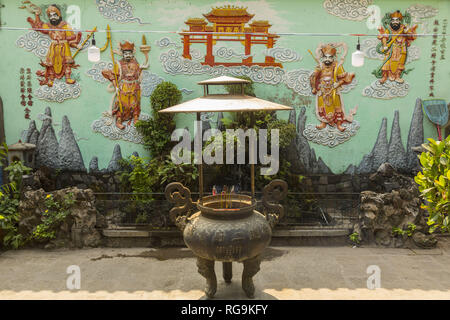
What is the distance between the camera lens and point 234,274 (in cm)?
701

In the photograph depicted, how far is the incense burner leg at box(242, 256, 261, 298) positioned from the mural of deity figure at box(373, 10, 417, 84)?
6360 millimetres

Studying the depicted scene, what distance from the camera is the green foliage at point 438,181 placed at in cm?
492

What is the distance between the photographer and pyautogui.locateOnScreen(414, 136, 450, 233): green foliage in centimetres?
492

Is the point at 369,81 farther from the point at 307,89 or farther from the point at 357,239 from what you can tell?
the point at 357,239

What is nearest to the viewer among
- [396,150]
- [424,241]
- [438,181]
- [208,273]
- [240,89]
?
[438,181]

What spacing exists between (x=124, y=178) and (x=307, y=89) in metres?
4.98

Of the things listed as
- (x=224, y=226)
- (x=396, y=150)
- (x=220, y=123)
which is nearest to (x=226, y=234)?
(x=224, y=226)

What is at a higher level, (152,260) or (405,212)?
(405,212)

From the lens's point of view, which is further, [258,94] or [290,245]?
[258,94]

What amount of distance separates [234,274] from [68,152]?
18.8 ft

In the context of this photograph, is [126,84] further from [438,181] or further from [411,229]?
[438,181]

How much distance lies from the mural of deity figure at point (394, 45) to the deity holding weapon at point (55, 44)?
7.37 metres

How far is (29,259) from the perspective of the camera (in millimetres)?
7832

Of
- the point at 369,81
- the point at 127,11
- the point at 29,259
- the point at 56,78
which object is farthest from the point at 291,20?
the point at 29,259
